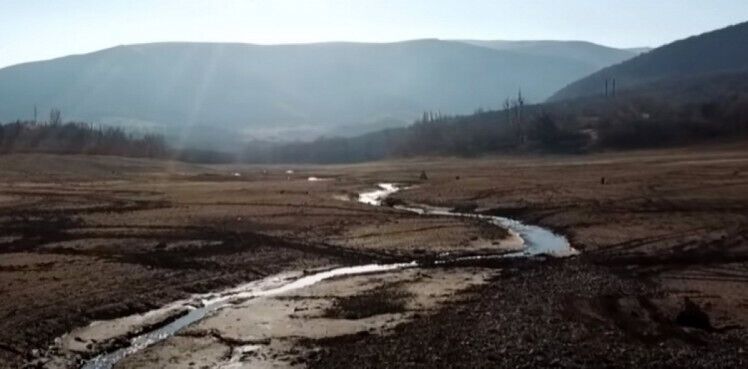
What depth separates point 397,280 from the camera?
33344 millimetres

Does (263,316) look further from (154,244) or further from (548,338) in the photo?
(154,244)

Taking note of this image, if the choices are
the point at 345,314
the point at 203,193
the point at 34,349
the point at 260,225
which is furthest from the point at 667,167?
the point at 34,349

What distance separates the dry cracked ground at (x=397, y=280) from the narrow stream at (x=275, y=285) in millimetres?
733

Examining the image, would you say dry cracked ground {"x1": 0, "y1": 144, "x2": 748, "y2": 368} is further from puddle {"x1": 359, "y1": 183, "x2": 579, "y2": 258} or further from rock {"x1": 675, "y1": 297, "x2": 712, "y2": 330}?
puddle {"x1": 359, "y1": 183, "x2": 579, "y2": 258}

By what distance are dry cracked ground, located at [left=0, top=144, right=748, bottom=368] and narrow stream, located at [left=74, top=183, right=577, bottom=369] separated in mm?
733

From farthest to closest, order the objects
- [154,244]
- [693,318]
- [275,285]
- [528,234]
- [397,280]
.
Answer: [528,234] < [154,244] < [397,280] < [275,285] < [693,318]

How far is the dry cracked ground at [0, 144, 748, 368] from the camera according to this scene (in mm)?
22297

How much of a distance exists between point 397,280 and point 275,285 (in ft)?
16.7

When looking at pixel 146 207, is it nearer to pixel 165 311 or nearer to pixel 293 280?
pixel 293 280

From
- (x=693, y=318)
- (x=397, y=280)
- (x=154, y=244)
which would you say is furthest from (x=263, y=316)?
(x=154, y=244)

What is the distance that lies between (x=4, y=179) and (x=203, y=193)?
3562cm


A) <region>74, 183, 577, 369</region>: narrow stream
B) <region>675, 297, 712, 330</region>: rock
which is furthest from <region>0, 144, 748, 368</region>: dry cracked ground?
<region>74, 183, 577, 369</region>: narrow stream

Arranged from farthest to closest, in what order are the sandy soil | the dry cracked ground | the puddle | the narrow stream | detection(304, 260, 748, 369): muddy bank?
the puddle < the sandy soil < the narrow stream < the dry cracked ground < detection(304, 260, 748, 369): muddy bank

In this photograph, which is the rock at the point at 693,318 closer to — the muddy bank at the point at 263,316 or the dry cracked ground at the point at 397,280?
the dry cracked ground at the point at 397,280
